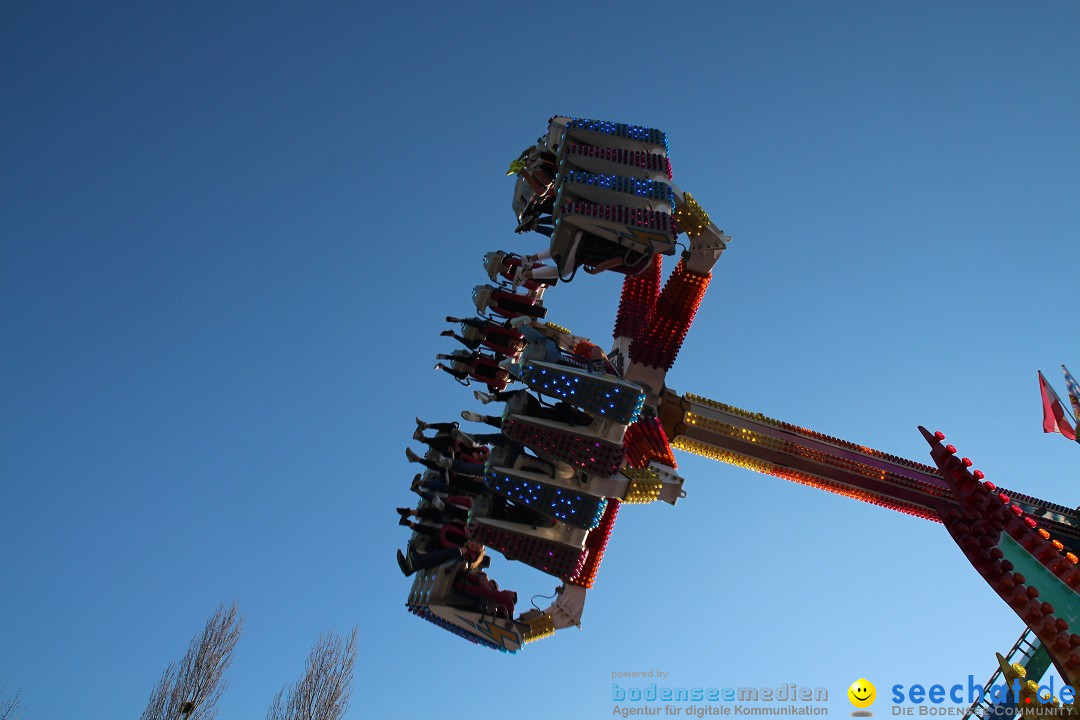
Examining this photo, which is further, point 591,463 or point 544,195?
point 544,195

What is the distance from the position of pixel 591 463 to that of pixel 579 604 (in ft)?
11.9

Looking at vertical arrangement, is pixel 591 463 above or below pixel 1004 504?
below

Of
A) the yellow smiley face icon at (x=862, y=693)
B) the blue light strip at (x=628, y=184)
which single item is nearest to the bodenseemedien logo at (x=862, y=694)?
the yellow smiley face icon at (x=862, y=693)

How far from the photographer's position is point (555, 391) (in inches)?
654

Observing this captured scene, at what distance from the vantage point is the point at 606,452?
16.6 meters

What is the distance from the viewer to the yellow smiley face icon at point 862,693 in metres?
17.0

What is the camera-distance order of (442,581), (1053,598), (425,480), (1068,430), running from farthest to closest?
(1068,430) → (425,480) → (442,581) → (1053,598)

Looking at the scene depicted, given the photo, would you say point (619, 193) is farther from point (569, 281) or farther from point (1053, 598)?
point (1053, 598)

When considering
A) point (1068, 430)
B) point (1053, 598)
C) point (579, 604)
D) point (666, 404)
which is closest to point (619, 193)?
point (666, 404)

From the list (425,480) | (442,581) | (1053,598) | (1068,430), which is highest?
(1068,430)

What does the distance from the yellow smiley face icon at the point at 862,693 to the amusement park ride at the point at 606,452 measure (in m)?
2.70

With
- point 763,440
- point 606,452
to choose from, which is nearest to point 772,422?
point 763,440

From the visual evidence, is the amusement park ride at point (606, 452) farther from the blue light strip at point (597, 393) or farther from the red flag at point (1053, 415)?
the red flag at point (1053, 415)

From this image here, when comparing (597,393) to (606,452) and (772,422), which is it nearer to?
(606,452)
